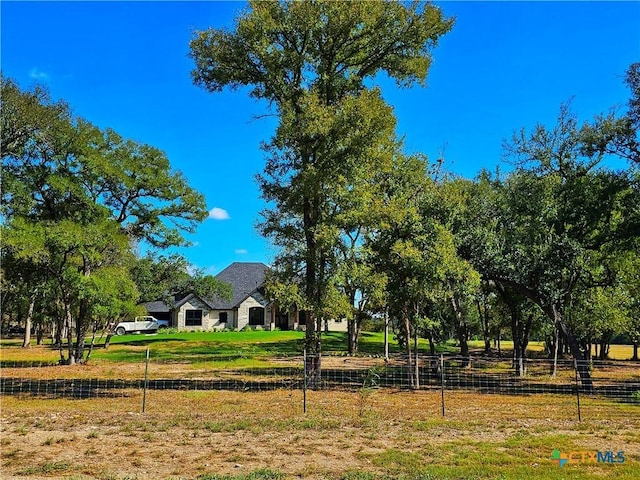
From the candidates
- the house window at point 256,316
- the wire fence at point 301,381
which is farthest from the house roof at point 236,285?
the wire fence at point 301,381

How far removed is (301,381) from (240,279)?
39349mm

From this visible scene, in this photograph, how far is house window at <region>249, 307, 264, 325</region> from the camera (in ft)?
173

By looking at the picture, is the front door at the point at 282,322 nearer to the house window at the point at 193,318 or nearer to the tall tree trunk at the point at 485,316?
the house window at the point at 193,318

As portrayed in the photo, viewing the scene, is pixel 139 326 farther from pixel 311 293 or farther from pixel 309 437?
pixel 309 437

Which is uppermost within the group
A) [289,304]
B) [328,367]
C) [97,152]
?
[97,152]

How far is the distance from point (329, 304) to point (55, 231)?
12280mm

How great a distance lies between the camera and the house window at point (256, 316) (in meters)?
52.7

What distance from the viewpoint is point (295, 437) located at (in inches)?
347

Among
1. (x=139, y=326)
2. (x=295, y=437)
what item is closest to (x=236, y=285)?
(x=139, y=326)

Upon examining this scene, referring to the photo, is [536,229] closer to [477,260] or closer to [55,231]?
[477,260]

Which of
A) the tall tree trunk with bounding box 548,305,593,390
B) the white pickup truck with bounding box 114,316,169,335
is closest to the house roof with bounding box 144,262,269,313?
the white pickup truck with bounding box 114,316,169,335

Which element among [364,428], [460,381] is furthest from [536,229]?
[364,428]

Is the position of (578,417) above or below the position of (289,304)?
below

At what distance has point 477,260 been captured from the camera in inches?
680
